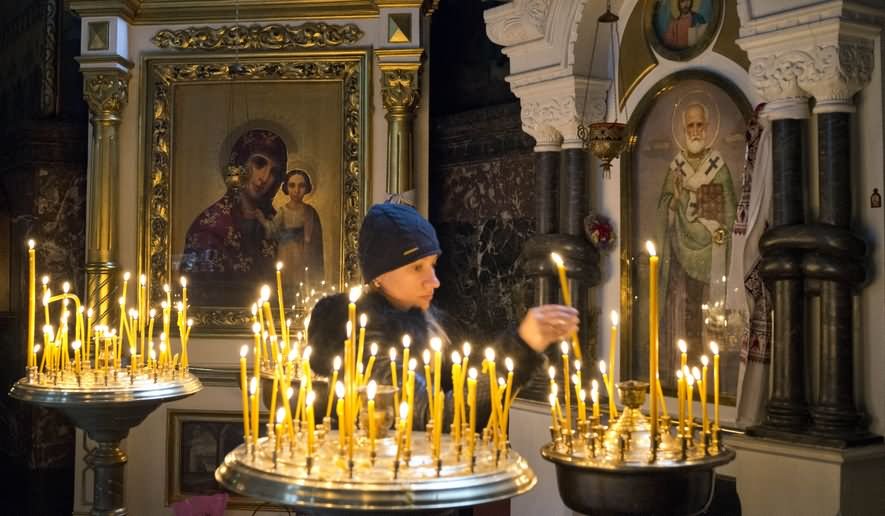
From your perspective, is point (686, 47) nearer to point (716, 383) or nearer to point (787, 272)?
point (787, 272)

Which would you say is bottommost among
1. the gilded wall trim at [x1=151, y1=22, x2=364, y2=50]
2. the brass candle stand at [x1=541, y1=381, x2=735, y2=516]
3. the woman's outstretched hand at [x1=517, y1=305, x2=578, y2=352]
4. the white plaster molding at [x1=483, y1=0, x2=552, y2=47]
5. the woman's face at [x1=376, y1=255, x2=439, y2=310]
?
the brass candle stand at [x1=541, y1=381, x2=735, y2=516]

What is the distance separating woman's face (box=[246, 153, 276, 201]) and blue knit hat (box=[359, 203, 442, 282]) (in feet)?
12.7

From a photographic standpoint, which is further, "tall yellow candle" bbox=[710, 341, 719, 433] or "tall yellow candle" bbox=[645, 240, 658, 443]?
"tall yellow candle" bbox=[710, 341, 719, 433]

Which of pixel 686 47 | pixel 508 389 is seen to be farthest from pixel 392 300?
pixel 686 47

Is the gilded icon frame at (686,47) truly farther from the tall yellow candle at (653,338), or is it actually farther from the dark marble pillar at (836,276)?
the tall yellow candle at (653,338)

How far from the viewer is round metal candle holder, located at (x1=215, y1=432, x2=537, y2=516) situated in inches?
90.2

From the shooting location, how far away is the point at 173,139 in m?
6.99

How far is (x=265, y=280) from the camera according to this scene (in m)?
6.87

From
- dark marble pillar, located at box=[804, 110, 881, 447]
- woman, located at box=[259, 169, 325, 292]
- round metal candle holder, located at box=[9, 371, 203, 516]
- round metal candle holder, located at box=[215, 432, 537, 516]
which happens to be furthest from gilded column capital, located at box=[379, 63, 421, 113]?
round metal candle holder, located at box=[215, 432, 537, 516]

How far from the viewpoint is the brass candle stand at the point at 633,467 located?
2.91 meters

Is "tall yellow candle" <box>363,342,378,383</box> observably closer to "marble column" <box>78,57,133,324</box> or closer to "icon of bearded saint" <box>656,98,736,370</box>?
"icon of bearded saint" <box>656,98,736,370</box>

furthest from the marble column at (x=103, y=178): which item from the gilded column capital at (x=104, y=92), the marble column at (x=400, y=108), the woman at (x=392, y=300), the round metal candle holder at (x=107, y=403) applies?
the woman at (x=392, y=300)

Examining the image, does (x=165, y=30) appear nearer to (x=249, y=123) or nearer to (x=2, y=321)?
(x=249, y=123)

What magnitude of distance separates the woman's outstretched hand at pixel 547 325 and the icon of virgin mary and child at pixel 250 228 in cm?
414
